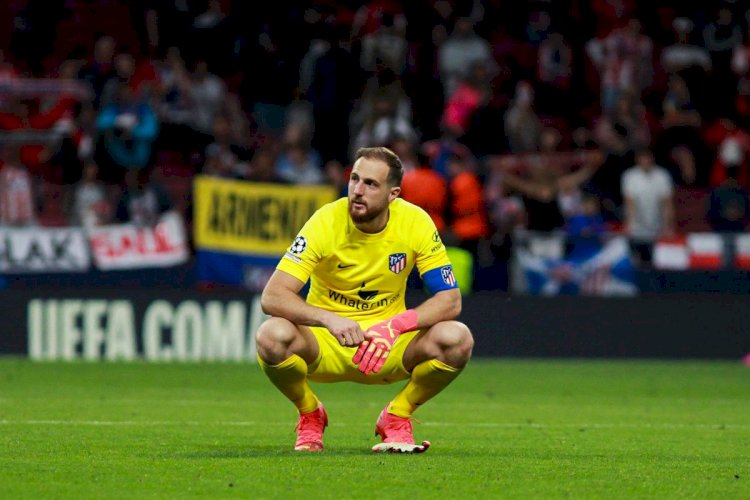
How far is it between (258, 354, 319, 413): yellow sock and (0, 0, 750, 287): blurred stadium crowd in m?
8.40

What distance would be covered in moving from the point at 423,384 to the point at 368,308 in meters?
0.53

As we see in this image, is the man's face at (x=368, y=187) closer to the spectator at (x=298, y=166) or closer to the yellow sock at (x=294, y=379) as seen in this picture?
the yellow sock at (x=294, y=379)

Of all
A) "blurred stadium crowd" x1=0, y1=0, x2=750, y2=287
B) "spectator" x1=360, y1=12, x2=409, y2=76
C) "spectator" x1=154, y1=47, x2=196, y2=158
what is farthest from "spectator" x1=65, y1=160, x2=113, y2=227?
"spectator" x1=360, y1=12, x2=409, y2=76

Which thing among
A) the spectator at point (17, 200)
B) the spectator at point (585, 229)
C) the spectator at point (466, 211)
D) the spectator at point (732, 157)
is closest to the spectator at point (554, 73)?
the spectator at point (732, 157)

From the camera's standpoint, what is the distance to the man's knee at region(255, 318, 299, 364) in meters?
7.88

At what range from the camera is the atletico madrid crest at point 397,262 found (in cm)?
830

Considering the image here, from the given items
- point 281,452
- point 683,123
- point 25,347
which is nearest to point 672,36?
point 683,123

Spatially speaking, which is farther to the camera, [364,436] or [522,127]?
[522,127]

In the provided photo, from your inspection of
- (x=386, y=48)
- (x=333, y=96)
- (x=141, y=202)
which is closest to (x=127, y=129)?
(x=141, y=202)

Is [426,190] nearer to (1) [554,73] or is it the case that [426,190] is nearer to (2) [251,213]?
(2) [251,213]

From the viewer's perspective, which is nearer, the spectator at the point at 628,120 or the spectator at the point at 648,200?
the spectator at the point at 648,200

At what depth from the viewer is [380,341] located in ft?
25.7

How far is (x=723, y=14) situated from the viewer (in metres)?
21.9

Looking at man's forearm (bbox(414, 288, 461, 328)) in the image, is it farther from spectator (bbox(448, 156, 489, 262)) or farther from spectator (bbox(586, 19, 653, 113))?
spectator (bbox(586, 19, 653, 113))
